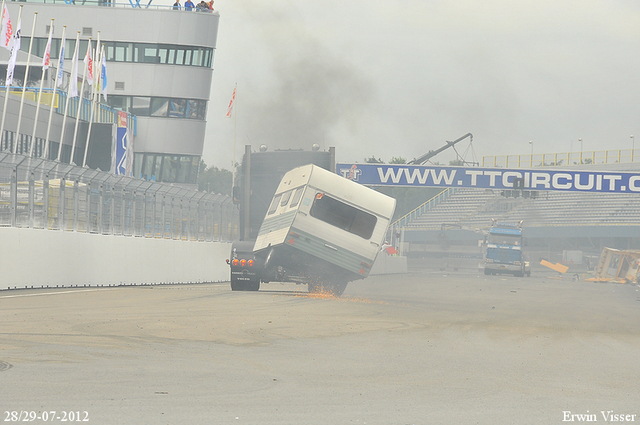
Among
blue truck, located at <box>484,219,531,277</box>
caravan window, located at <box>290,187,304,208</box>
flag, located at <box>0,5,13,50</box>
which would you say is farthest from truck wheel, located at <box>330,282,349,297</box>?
blue truck, located at <box>484,219,531,277</box>

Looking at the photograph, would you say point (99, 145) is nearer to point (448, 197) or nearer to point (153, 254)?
point (153, 254)

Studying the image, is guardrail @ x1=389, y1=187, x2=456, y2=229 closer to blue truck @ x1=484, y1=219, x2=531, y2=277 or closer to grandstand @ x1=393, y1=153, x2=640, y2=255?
grandstand @ x1=393, y1=153, x2=640, y2=255

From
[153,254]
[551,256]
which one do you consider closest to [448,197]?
[551,256]

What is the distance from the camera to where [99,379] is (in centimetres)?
776

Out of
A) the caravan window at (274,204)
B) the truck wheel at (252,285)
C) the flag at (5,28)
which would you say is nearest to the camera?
the caravan window at (274,204)

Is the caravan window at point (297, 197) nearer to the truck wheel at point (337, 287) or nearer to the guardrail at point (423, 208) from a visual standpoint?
the truck wheel at point (337, 287)

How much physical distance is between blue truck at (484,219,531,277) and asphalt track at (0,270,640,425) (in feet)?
130

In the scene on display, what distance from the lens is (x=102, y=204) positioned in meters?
22.8

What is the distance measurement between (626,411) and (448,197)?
9257cm

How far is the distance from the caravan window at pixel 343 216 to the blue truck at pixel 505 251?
38685 millimetres

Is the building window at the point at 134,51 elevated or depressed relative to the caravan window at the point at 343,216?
elevated

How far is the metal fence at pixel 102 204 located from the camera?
19.1 meters

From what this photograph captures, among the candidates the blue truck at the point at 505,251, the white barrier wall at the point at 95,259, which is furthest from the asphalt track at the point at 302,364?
the blue truck at the point at 505,251

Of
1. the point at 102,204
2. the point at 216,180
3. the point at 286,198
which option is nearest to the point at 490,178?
the point at 102,204
